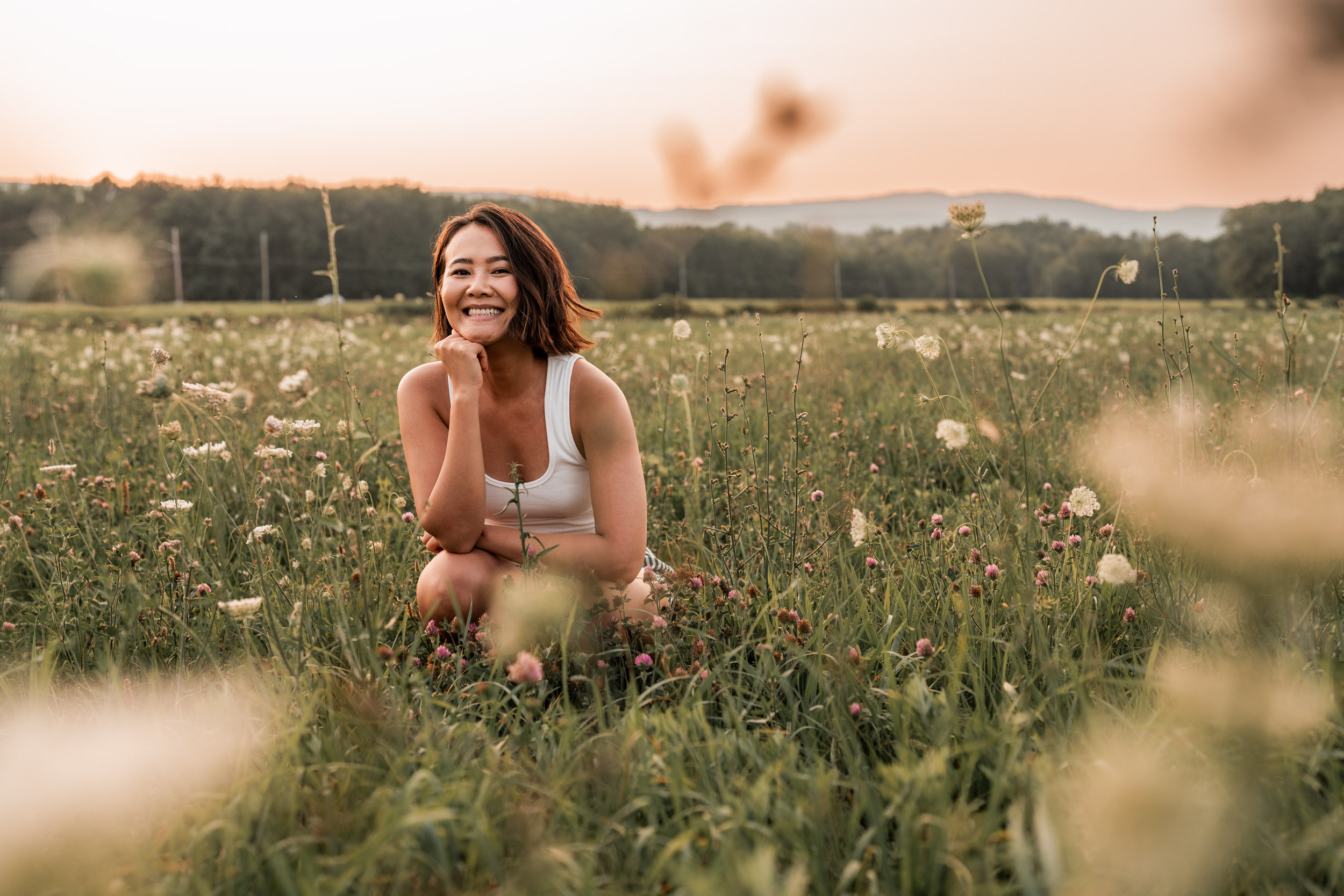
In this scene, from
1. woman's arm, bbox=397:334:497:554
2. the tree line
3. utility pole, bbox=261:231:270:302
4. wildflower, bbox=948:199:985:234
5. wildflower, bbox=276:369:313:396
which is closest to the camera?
wildflower, bbox=276:369:313:396

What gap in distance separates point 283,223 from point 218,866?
178ft

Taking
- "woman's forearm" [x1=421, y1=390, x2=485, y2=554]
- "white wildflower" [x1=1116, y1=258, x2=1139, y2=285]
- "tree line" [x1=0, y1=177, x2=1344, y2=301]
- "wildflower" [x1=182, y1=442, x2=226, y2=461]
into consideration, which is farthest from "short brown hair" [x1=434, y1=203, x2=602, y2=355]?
"tree line" [x1=0, y1=177, x2=1344, y2=301]

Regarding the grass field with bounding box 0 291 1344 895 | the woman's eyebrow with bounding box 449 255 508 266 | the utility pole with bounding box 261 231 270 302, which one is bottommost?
the grass field with bounding box 0 291 1344 895

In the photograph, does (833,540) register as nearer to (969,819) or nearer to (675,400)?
(969,819)

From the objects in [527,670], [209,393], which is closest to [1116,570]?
[527,670]

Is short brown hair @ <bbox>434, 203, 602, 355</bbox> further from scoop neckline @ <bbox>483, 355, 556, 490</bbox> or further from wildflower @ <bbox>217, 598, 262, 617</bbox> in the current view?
wildflower @ <bbox>217, 598, 262, 617</bbox>

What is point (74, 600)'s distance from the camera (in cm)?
240

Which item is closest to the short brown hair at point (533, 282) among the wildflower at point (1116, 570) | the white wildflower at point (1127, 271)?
the white wildflower at point (1127, 271)

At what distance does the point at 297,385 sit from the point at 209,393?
0.82 feet

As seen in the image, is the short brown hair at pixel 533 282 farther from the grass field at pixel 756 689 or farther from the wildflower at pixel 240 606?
the wildflower at pixel 240 606

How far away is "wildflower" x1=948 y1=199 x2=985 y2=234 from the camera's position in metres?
2.00

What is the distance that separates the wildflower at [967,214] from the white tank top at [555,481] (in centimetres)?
126

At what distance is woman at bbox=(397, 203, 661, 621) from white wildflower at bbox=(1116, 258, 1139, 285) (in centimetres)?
142

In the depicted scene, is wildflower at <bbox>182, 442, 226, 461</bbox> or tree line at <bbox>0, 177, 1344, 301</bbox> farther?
tree line at <bbox>0, 177, 1344, 301</bbox>
